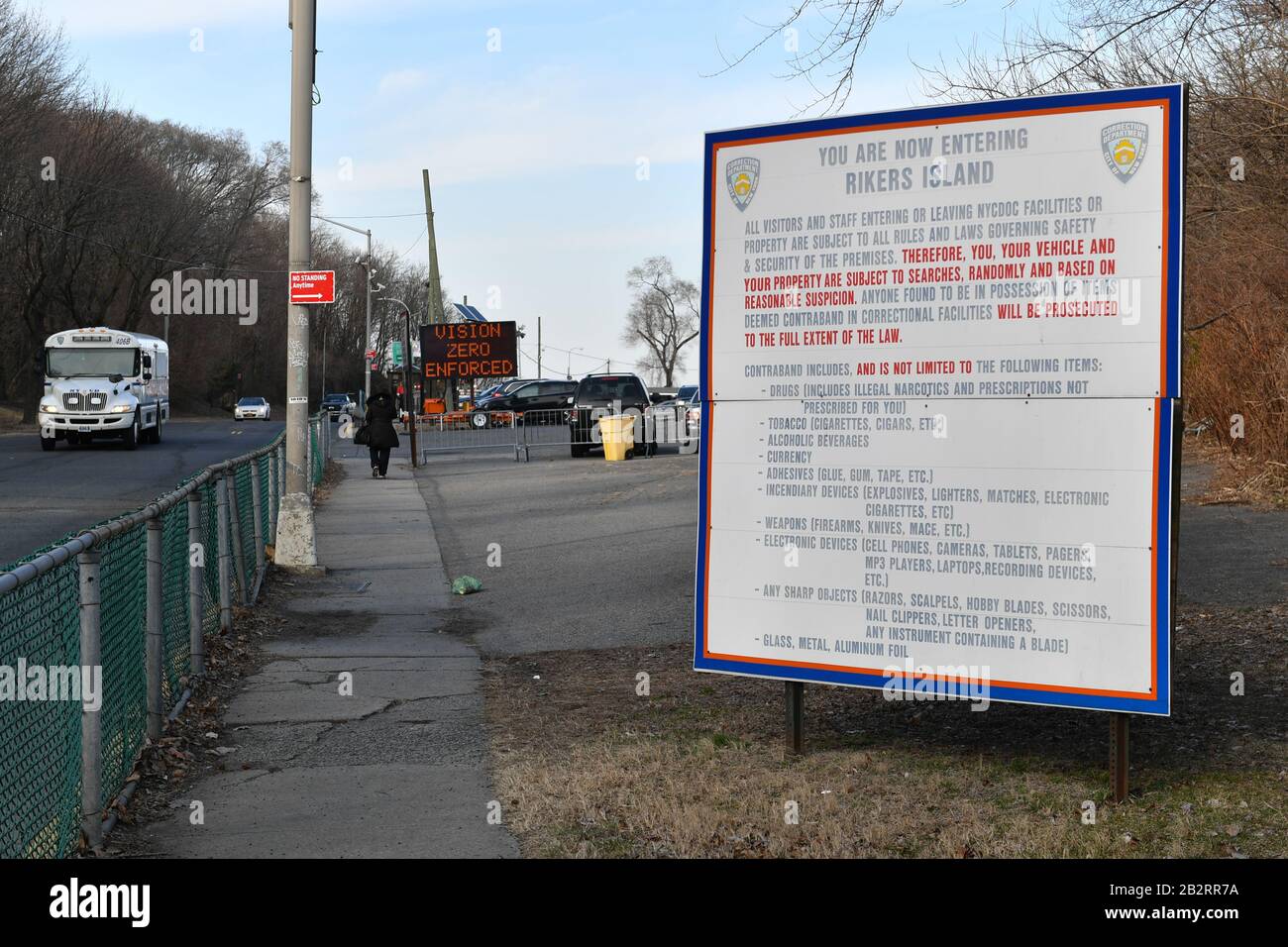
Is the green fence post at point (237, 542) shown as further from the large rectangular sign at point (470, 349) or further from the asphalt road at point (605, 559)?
the large rectangular sign at point (470, 349)

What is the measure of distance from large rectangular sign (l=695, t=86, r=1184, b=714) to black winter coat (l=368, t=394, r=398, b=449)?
2297cm

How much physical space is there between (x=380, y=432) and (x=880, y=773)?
23.8 m

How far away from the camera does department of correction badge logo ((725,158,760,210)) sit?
6.57 metres

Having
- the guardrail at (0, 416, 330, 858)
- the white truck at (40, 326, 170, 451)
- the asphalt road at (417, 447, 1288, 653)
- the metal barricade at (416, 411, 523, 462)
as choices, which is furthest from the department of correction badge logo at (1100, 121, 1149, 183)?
the white truck at (40, 326, 170, 451)

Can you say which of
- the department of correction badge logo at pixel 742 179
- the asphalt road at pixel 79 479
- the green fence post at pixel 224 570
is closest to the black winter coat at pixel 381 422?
the asphalt road at pixel 79 479

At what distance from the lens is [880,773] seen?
248 inches

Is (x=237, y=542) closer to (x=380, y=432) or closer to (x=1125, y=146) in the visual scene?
(x=1125, y=146)

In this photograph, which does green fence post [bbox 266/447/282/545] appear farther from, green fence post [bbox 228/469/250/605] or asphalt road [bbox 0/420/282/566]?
green fence post [bbox 228/469/250/605]

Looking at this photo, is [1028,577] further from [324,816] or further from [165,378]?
[165,378]

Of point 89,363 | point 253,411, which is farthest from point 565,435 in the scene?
point 253,411

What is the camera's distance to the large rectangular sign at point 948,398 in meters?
5.73

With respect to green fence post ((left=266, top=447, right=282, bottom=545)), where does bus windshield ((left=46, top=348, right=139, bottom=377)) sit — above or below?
above
